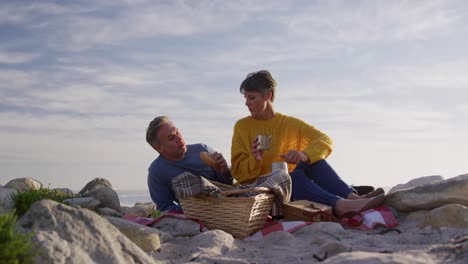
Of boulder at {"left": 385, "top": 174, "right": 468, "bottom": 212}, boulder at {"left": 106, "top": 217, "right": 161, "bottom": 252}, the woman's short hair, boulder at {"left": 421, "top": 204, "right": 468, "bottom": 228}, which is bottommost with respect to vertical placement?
boulder at {"left": 106, "top": 217, "right": 161, "bottom": 252}

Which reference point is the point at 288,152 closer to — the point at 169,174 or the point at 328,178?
the point at 328,178

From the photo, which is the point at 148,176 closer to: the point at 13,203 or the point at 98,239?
the point at 13,203

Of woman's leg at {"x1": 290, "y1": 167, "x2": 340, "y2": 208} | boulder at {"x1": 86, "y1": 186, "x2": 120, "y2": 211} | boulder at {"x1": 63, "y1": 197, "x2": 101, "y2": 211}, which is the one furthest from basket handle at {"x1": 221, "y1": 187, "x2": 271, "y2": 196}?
boulder at {"x1": 86, "y1": 186, "x2": 120, "y2": 211}

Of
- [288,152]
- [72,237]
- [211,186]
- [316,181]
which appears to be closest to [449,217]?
[316,181]

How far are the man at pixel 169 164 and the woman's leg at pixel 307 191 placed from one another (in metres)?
0.88

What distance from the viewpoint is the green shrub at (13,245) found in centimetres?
300

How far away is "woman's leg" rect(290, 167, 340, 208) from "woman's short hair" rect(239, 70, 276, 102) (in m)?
1.03

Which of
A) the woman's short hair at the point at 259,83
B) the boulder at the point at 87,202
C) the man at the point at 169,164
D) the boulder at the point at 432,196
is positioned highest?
the woman's short hair at the point at 259,83

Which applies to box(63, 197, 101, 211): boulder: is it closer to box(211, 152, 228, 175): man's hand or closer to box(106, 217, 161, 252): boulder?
box(211, 152, 228, 175): man's hand

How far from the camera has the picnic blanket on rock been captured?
569 cm

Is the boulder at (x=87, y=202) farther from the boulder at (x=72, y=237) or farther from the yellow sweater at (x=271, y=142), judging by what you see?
the boulder at (x=72, y=237)

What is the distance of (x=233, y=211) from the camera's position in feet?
18.5

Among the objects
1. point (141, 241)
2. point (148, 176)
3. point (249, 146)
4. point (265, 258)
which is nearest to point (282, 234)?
point (265, 258)

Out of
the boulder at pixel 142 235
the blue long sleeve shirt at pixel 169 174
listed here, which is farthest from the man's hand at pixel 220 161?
the boulder at pixel 142 235
